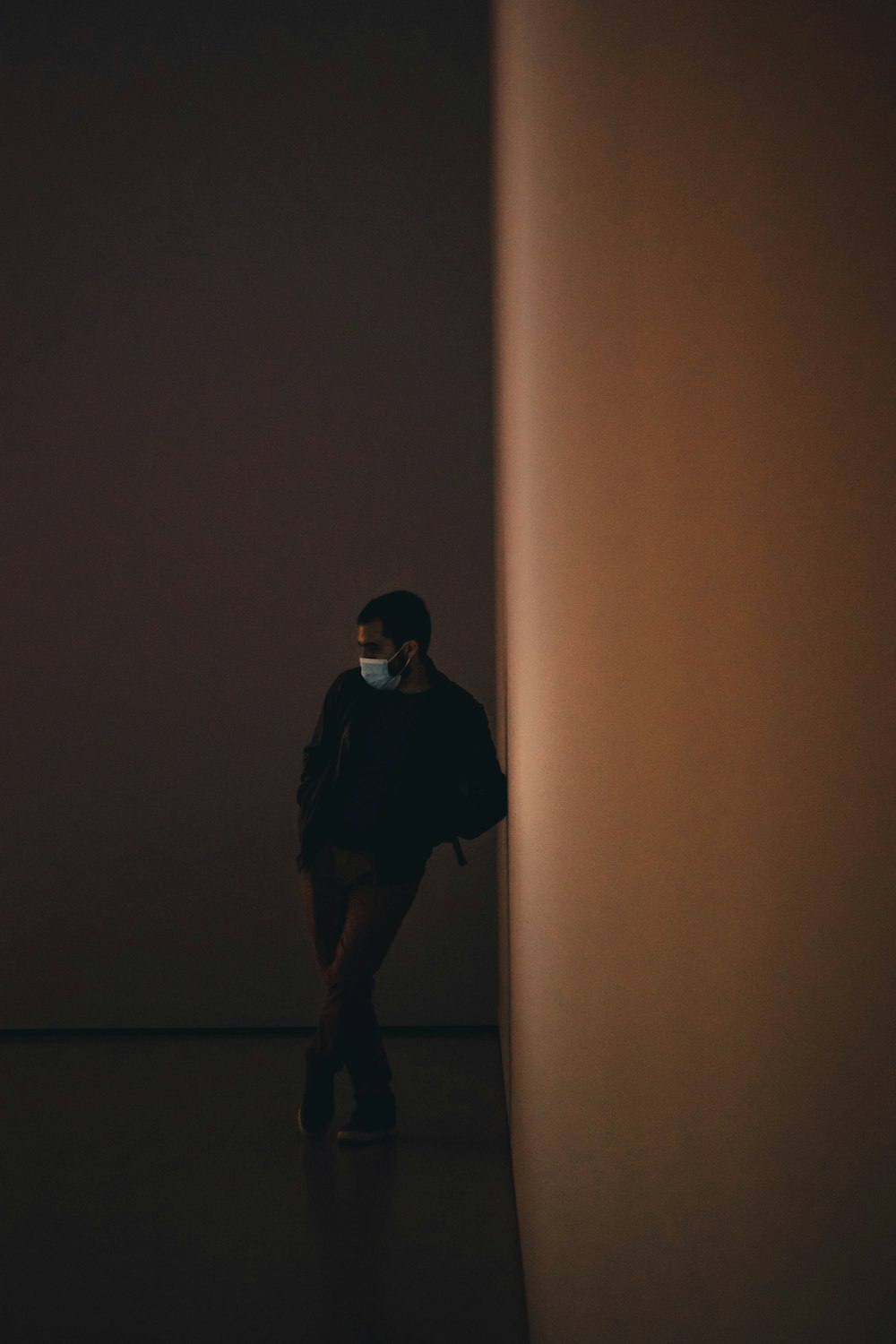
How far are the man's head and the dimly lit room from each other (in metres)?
0.01

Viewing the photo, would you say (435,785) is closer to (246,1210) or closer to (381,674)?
(381,674)

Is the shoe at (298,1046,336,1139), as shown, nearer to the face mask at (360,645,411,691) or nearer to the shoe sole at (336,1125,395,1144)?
the shoe sole at (336,1125,395,1144)

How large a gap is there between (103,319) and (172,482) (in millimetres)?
702

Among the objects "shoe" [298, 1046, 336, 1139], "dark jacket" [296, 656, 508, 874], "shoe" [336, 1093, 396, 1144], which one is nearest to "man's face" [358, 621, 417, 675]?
"dark jacket" [296, 656, 508, 874]

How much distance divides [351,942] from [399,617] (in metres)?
0.89

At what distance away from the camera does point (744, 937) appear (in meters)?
0.62

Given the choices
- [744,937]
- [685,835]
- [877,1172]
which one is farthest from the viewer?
[685,835]

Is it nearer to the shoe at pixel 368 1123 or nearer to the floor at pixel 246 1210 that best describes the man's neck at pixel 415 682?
the shoe at pixel 368 1123

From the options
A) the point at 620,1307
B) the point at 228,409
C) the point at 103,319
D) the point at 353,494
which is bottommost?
the point at 620,1307

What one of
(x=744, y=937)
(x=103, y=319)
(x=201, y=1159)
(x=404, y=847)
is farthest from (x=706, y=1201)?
(x=103, y=319)

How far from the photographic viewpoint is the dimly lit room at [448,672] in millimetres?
538

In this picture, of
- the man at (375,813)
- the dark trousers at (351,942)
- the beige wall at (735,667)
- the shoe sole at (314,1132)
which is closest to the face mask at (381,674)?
the man at (375,813)

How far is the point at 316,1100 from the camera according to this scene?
347 centimetres

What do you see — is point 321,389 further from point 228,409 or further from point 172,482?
point 172,482
